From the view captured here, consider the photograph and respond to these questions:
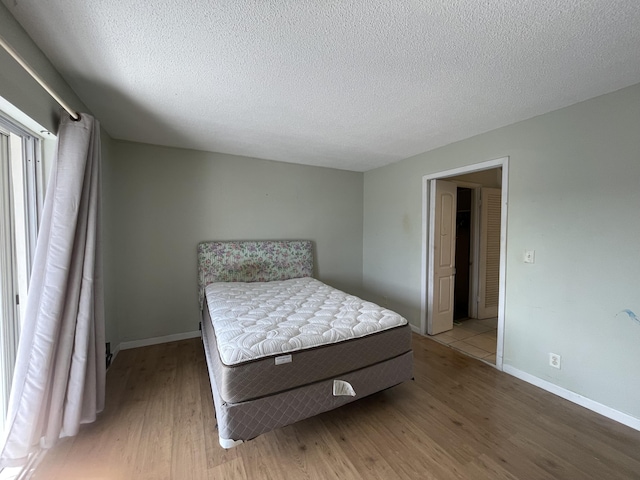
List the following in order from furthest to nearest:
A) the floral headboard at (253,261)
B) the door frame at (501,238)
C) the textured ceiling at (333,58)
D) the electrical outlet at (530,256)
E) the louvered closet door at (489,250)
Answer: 1. the louvered closet door at (489,250)
2. the floral headboard at (253,261)
3. the door frame at (501,238)
4. the electrical outlet at (530,256)
5. the textured ceiling at (333,58)

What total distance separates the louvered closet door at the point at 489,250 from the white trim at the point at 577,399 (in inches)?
65.1

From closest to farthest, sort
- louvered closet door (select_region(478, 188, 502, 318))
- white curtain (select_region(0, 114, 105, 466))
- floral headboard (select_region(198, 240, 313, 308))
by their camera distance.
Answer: white curtain (select_region(0, 114, 105, 466)) < floral headboard (select_region(198, 240, 313, 308)) < louvered closet door (select_region(478, 188, 502, 318))

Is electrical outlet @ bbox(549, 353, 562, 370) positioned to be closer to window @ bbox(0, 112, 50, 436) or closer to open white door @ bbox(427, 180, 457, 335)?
open white door @ bbox(427, 180, 457, 335)

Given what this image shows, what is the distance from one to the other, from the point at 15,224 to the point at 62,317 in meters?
0.65

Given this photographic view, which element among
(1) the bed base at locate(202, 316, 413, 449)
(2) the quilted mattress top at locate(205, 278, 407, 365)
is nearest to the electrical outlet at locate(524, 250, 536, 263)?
(2) the quilted mattress top at locate(205, 278, 407, 365)

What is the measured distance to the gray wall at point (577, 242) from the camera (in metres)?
1.76

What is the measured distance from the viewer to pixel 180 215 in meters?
3.12

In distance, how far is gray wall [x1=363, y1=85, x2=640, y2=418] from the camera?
5.78ft

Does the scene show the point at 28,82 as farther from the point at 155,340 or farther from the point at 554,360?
the point at 554,360

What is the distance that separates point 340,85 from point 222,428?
2.23 metres

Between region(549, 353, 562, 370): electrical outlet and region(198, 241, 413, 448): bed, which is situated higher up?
region(198, 241, 413, 448): bed

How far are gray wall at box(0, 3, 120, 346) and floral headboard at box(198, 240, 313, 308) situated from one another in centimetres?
181

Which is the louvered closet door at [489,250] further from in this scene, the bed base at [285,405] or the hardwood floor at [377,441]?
the bed base at [285,405]

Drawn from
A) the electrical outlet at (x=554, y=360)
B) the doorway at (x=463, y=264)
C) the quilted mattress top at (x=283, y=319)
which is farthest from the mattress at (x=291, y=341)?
the doorway at (x=463, y=264)
